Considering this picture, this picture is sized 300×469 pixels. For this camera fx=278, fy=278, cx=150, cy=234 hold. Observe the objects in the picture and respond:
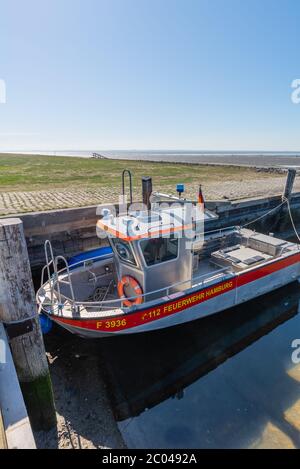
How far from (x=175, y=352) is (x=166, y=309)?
106cm

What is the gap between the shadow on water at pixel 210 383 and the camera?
4.41m

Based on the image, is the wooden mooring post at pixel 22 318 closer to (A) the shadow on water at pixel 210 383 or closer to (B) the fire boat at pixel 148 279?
(B) the fire boat at pixel 148 279

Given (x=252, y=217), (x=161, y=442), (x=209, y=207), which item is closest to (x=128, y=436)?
(x=161, y=442)

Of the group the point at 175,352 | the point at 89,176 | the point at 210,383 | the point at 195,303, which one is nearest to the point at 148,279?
the point at 195,303

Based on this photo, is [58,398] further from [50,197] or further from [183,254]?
[50,197]

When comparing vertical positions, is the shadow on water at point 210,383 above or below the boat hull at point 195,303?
below

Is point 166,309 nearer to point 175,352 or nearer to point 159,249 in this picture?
point 175,352

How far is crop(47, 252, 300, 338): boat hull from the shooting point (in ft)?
18.0

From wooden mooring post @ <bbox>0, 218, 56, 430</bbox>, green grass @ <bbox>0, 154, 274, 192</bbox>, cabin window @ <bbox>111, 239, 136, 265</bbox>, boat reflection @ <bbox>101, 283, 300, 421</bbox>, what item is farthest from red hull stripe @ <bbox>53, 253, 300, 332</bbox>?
green grass @ <bbox>0, 154, 274, 192</bbox>

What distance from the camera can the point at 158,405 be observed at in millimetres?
4992

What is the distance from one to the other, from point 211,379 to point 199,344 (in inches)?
37.4

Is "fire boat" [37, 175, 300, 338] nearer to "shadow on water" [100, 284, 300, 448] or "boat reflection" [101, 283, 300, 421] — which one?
"boat reflection" [101, 283, 300, 421]

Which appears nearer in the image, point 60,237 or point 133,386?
point 133,386

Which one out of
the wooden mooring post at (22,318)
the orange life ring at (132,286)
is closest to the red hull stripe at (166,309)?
the orange life ring at (132,286)
